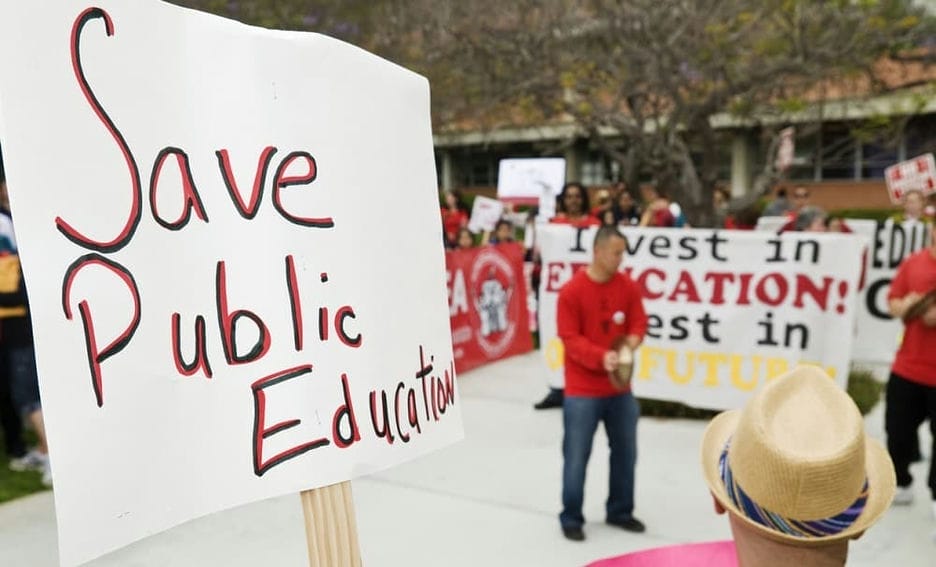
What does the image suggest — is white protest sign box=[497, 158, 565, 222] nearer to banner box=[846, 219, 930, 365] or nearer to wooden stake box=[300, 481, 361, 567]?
banner box=[846, 219, 930, 365]

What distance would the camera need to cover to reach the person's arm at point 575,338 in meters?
4.09

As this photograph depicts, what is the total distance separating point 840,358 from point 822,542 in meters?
5.15

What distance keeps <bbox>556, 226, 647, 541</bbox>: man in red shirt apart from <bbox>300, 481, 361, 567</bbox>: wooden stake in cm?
257

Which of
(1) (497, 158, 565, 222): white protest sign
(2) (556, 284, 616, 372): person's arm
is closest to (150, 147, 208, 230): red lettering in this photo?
(2) (556, 284, 616, 372): person's arm

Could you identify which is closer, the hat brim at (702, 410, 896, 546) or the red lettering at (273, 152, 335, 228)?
the hat brim at (702, 410, 896, 546)

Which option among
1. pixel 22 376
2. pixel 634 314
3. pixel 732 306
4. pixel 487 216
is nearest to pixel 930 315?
pixel 634 314

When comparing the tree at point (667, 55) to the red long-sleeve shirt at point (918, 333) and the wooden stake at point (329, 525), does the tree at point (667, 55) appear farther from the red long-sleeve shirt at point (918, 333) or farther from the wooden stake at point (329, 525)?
the wooden stake at point (329, 525)

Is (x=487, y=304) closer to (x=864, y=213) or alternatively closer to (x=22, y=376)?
(x=22, y=376)

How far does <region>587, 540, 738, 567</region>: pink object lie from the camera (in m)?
1.77

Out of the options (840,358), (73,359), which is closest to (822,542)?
(73,359)

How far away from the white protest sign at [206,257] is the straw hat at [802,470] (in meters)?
0.77

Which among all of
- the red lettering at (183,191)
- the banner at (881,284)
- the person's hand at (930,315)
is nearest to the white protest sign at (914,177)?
the banner at (881,284)

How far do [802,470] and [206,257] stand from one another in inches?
41.1

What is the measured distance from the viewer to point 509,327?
Answer: 29.4ft
